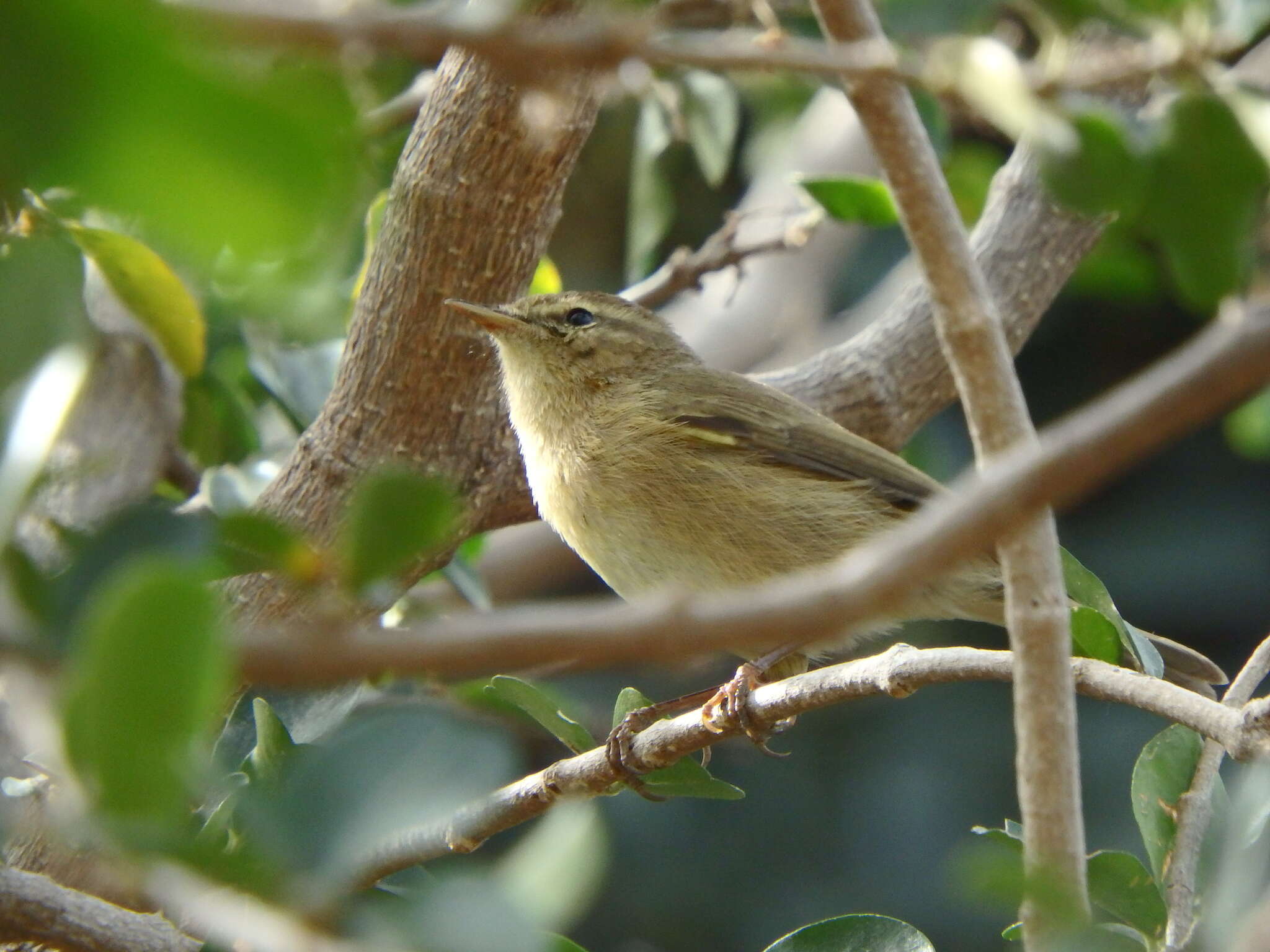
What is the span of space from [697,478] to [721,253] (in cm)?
73

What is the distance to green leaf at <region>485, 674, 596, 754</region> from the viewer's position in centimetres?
234

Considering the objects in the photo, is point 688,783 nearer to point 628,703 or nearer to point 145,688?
point 628,703

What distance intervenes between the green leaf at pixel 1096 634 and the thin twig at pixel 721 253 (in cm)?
175

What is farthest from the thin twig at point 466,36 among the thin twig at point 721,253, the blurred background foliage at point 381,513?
the thin twig at point 721,253

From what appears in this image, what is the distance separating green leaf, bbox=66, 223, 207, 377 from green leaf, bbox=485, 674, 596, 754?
3.50 feet

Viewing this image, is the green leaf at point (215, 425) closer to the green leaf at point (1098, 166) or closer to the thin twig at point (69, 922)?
the thin twig at point (69, 922)

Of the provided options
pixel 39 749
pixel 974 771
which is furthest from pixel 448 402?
pixel 974 771

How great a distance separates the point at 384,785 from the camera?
116 cm

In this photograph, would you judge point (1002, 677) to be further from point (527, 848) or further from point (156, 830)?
point (156, 830)

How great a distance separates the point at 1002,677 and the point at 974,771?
4396 mm

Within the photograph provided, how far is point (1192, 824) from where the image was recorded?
77.0 inches

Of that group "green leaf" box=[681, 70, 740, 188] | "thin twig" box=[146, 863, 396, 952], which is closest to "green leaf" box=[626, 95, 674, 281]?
"green leaf" box=[681, 70, 740, 188]

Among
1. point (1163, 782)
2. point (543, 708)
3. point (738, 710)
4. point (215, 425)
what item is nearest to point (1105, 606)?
point (1163, 782)

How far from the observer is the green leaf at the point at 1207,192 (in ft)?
3.99
